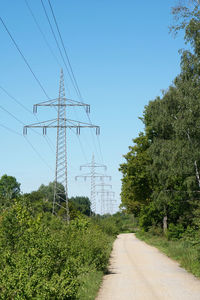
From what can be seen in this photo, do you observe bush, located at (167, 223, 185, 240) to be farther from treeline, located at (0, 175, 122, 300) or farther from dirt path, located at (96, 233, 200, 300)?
treeline, located at (0, 175, 122, 300)

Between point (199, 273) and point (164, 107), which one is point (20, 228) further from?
point (164, 107)

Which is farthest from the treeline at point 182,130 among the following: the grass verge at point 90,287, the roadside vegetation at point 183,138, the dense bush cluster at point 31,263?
the dense bush cluster at point 31,263

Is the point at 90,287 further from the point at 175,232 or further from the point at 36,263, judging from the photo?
the point at 175,232

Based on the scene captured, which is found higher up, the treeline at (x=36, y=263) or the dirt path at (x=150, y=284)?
the treeline at (x=36, y=263)

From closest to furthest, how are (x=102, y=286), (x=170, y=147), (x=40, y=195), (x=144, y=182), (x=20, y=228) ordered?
(x=20, y=228) → (x=102, y=286) → (x=170, y=147) → (x=144, y=182) → (x=40, y=195)

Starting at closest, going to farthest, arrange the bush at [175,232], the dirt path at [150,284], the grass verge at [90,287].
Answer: the grass verge at [90,287]
the dirt path at [150,284]
the bush at [175,232]

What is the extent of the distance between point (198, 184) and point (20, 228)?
1588 cm

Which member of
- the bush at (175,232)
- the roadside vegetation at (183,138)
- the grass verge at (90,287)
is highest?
the roadside vegetation at (183,138)

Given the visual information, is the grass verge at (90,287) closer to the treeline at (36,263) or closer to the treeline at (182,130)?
the treeline at (36,263)

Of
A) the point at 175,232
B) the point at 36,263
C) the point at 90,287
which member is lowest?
the point at 90,287

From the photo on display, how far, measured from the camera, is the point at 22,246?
28.8 feet

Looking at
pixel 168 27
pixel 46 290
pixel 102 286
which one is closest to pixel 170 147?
pixel 168 27

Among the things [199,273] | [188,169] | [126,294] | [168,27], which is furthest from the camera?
[188,169]

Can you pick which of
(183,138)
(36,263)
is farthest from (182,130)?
(36,263)
